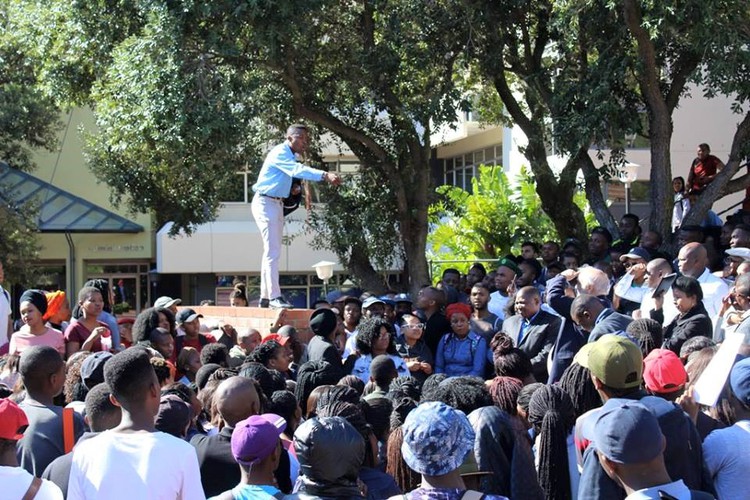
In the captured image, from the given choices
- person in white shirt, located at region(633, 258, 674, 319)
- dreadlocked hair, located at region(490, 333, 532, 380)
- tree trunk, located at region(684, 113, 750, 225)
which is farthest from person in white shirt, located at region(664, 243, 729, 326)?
tree trunk, located at region(684, 113, 750, 225)

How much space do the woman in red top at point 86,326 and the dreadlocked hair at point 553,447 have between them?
14.7 ft

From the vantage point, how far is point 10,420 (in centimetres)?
432

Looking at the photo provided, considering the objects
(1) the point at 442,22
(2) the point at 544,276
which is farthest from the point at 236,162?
(2) the point at 544,276

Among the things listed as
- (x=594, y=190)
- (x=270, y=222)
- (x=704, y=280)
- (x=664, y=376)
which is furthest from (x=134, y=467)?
(x=594, y=190)

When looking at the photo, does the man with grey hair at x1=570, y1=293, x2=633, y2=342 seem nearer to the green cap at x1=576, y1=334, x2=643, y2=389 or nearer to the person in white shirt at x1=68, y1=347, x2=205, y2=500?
the green cap at x1=576, y1=334, x2=643, y2=389

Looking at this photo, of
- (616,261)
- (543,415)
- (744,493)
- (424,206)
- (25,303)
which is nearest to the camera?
(744,493)

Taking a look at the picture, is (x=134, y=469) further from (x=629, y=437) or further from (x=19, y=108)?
(x=19, y=108)

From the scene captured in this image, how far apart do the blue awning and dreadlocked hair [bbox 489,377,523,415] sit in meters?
25.7

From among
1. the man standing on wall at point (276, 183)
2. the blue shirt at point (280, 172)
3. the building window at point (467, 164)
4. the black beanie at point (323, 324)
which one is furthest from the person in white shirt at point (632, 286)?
the building window at point (467, 164)

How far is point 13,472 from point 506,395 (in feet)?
8.65

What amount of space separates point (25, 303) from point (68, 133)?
82.8 ft

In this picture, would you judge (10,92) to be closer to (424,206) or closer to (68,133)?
(68,133)

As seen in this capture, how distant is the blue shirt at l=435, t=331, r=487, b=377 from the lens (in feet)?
29.9

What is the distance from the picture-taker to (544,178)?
688 inches
